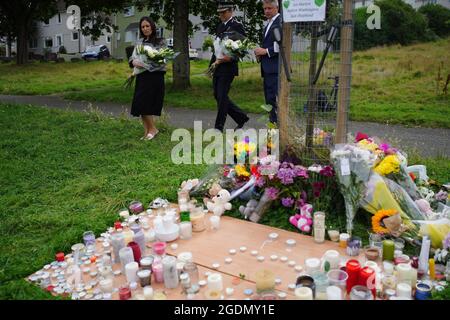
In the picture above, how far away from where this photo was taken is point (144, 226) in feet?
13.3

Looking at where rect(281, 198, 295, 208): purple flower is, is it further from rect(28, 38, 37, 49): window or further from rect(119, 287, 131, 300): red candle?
rect(28, 38, 37, 49): window

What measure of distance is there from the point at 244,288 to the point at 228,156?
217cm

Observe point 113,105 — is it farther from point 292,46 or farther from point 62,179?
point 292,46

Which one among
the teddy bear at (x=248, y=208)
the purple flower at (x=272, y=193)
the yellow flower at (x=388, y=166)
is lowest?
the teddy bear at (x=248, y=208)

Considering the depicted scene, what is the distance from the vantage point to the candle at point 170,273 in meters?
3.06

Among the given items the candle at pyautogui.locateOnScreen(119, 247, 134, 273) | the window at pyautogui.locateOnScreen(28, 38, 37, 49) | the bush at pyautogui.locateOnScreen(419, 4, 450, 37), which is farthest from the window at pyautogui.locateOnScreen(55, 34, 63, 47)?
the candle at pyautogui.locateOnScreen(119, 247, 134, 273)

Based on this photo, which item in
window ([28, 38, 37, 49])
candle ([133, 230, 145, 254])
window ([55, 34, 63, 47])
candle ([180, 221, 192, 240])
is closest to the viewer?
candle ([133, 230, 145, 254])

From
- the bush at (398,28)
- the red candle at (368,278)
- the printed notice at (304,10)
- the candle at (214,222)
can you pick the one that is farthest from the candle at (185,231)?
the bush at (398,28)

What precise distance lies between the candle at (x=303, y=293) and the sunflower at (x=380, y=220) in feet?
3.82

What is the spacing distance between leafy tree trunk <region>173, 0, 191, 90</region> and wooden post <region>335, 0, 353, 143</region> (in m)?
8.84

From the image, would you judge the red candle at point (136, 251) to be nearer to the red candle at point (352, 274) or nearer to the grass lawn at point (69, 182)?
the grass lawn at point (69, 182)

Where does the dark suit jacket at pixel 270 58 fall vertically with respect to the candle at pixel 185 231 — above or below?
above

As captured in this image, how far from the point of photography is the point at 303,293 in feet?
9.19

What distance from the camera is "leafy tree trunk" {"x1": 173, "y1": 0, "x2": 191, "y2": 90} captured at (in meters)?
12.8
